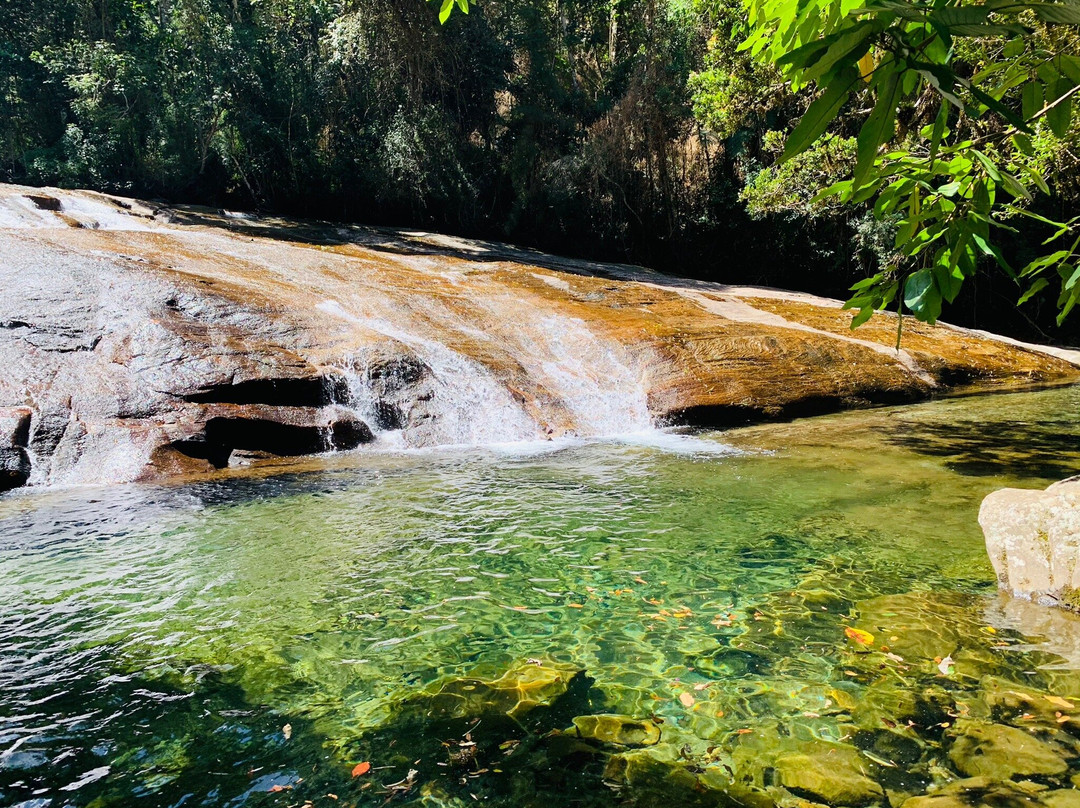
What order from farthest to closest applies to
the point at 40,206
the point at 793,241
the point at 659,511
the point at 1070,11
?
the point at 793,241
the point at 40,206
the point at 659,511
the point at 1070,11

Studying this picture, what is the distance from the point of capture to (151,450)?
746 centimetres

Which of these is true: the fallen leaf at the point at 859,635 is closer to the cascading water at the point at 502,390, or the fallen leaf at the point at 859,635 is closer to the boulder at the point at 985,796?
the boulder at the point at 985,796

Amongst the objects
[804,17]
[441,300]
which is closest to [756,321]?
[441,300]

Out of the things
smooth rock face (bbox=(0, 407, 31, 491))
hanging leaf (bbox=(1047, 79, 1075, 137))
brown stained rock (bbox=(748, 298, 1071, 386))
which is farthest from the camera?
brown stained rock (bbox=(748, 298, 1071, 386))

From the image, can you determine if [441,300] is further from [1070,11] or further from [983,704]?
[1070,11]

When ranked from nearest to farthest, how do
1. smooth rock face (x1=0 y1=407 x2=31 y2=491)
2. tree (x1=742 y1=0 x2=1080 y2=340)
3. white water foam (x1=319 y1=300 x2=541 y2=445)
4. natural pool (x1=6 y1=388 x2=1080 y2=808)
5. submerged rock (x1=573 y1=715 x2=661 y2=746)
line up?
tree (x1=742 y1=0 x2=1080 y2=340), natural pool (x1=6 y1=388 x2=1080 y2=808), submerged rock (x1=573 y1=715 x2=661 y2=746), smooth rock face (x1=0 y1=407 x2=31 y2=491), white water foam (x1=319 y1=300 x2=541 y2=445)

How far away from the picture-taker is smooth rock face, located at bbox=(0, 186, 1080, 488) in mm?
7945

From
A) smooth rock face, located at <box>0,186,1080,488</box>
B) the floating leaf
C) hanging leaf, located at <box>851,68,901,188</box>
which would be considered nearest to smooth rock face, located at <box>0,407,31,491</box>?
smooth rock face, located at <box>0,186,1080,488</box>

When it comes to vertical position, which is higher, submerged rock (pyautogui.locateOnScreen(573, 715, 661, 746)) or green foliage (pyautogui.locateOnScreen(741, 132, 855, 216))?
green foliage (pyautogui.locateOnScreen(741, 132, 855, 216))

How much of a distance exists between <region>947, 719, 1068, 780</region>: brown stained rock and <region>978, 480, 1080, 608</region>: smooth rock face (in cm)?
127

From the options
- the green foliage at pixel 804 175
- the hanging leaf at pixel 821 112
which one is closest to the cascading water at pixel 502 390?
the green foliage at pixel 804 175

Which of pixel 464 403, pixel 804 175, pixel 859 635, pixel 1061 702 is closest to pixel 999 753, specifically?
pixel 1061 702

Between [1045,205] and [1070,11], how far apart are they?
2049cm

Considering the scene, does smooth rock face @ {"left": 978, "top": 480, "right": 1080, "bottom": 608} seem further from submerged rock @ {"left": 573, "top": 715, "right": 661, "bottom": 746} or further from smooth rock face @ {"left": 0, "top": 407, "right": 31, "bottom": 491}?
smooth rock face @ {"left": 0, "top": 407, "right": 31, "bottom": 491}
